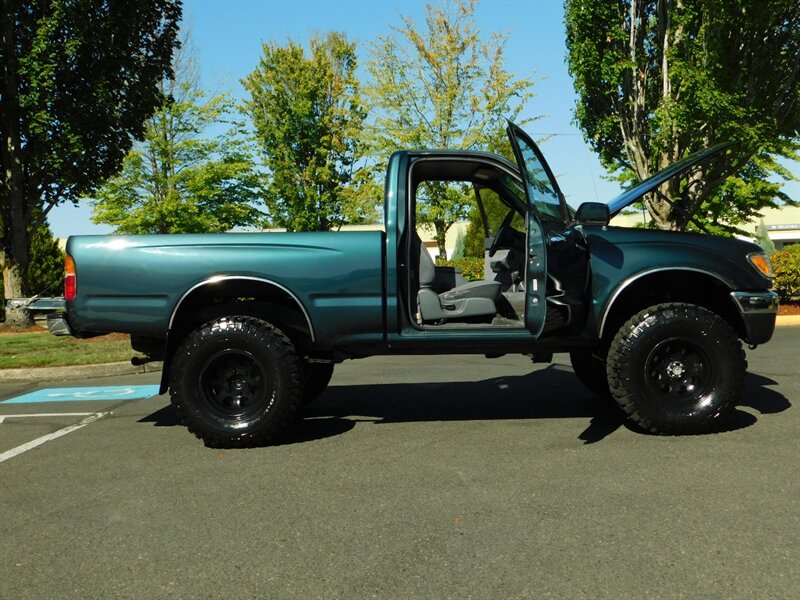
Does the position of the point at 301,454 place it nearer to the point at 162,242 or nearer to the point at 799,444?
the point at 162,242

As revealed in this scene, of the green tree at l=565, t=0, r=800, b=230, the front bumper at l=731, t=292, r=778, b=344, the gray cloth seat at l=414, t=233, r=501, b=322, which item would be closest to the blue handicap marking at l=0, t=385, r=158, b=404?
the gray cloth seat at l=414, t=233, r=501, b=322

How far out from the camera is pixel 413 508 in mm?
3664

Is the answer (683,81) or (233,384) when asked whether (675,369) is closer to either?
(233,384)

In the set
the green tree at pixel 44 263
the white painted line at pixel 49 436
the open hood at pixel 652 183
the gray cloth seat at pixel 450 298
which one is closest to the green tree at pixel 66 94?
the green tree at pixel 44 263

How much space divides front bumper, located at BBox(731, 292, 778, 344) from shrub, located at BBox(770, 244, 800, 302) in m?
12.7

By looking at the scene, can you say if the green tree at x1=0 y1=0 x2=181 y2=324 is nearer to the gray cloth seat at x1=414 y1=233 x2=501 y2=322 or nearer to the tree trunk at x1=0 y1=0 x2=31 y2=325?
the tree trunk at x1=0 y1=0 x2=31 y2=325

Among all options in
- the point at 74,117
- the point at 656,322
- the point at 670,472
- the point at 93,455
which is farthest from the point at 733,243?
the point at 74,117

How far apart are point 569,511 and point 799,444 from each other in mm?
2107

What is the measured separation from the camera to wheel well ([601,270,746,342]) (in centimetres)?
532

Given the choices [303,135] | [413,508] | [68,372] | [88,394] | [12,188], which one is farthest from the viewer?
[303,135]

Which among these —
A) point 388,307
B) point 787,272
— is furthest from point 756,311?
point 787,272

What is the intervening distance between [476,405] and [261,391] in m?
2.05

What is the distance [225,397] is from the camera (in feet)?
16.8

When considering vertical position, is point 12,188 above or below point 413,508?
above
